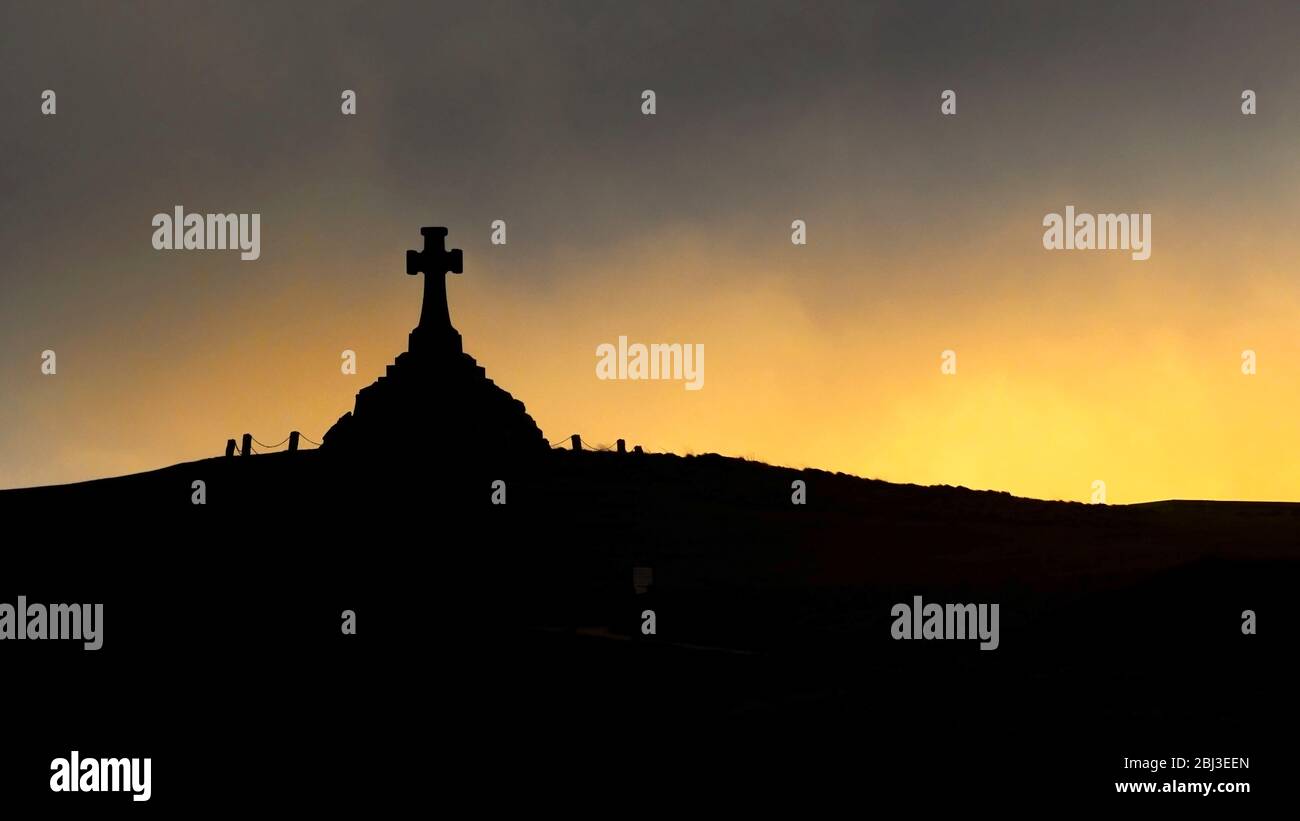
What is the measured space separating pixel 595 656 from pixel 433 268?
13522mm

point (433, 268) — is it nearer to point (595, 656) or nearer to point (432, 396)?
point (432, 396)

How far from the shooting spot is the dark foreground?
607 inches

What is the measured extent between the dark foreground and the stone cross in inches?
126

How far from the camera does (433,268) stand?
31.2 meters

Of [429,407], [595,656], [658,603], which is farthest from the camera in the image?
[429,407]

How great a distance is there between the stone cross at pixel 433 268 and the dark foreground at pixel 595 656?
3.21 meters

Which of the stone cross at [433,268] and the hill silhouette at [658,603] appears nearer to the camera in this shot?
the hill silhouette at [658,603]

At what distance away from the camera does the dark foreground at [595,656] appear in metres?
15.4

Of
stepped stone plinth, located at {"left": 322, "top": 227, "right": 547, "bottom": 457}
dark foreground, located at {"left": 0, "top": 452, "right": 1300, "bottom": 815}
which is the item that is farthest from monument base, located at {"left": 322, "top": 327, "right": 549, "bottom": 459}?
dark foreground, located at {"left": 0, "top": 452, "right": 1300, "bottom": 815}

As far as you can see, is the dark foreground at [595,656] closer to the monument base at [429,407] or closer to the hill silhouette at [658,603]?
the hill silhouette at [658,603]

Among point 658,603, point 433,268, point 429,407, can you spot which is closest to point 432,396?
point 429,407

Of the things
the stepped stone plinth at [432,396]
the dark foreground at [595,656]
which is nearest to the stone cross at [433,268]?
the stepped stone plinth at [432,396]
